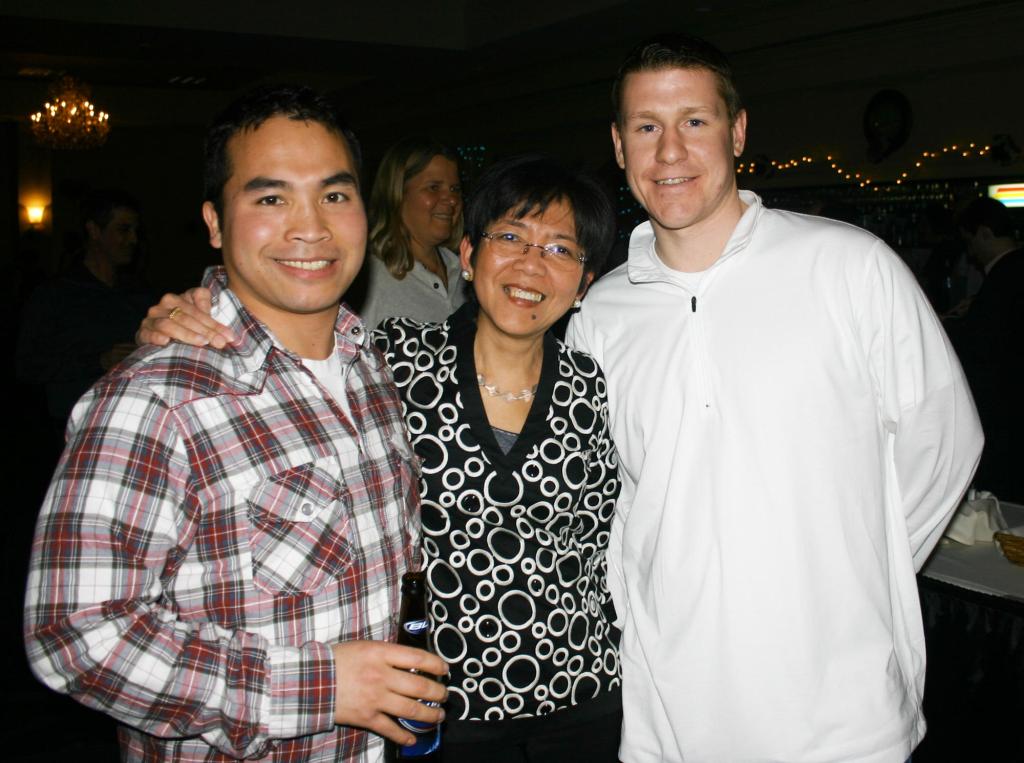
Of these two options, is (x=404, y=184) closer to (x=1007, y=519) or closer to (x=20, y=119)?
(x=1007, y=519)

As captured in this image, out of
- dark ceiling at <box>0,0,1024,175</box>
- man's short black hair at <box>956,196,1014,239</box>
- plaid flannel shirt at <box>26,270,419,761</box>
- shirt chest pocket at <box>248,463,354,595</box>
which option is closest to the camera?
plaid flannel shirt at <box>26,270,419,761</box>

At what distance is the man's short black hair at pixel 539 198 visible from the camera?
2088mm

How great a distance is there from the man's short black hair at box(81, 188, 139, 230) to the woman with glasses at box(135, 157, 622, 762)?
2.81m

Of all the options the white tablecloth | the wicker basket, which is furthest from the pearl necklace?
the wicker basket

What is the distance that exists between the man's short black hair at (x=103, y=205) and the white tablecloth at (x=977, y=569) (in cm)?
379

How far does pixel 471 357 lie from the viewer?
79.9 inches

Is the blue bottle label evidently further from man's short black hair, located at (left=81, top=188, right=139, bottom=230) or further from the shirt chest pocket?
man's short black hair, located at (left=81, top=188, right=139, bottom=230)

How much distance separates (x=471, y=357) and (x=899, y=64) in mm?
6188

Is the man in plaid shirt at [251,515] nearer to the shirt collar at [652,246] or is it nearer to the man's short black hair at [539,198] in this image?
the man's short black hair at [539,198]

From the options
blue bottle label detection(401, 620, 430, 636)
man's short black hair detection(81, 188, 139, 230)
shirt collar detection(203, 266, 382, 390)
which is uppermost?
man's short black hair detection(81, 188, 139, 230)

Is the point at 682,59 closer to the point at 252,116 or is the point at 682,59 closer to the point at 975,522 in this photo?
the point at 252,116

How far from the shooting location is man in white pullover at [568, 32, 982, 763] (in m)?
1.78

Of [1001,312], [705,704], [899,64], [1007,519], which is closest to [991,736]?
[1007,519]

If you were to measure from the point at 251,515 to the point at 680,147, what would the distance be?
1222 mm
